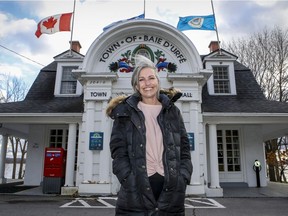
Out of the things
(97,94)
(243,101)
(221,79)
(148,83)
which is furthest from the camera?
(221,79)

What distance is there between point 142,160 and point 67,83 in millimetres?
11662

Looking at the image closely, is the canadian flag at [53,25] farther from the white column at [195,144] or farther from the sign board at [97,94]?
the white column at [195,144]

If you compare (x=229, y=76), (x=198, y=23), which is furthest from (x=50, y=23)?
(x=229, y=76)

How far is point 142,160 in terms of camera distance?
208 centimetres


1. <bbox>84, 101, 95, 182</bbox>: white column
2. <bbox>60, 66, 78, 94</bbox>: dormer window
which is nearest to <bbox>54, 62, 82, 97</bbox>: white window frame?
<bbox>60, 66, 78, 94</bbox>: dormer window

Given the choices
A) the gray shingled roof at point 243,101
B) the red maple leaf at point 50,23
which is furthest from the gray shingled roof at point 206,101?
the red maple leaf at point 50,23

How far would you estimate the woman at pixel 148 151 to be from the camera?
2.04 m

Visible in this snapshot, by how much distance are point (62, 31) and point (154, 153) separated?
11724mm

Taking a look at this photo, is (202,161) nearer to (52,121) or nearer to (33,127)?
(52,121)

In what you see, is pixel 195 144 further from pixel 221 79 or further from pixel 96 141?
pixel 221 79

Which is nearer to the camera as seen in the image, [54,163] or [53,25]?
[54,163]

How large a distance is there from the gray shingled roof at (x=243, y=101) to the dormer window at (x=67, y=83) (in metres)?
6.46

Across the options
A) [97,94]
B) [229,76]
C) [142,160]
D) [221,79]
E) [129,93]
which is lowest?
[142,160]

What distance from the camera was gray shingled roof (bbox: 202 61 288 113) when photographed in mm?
10438
